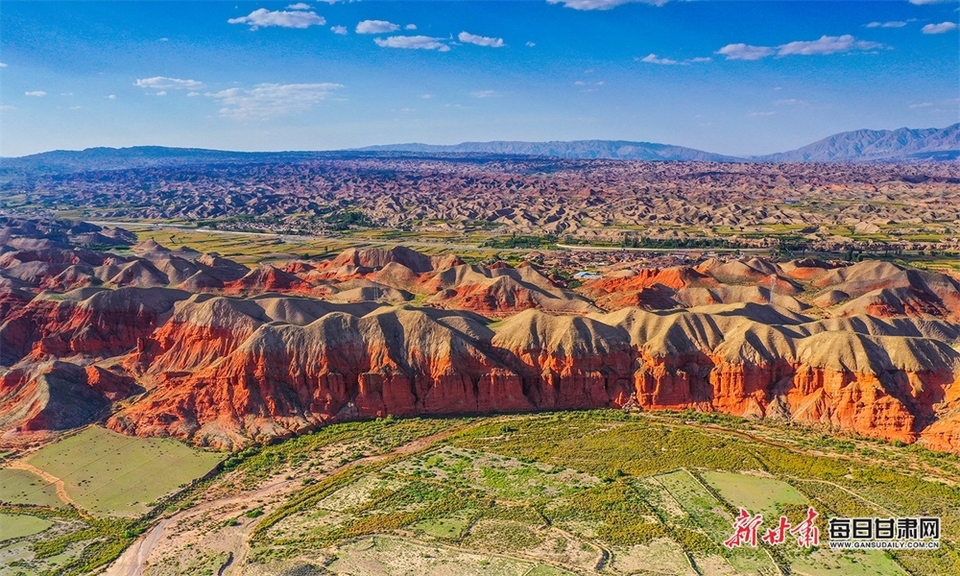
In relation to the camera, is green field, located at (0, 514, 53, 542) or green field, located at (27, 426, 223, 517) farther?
green field, located at (27, 426, 223, 517)

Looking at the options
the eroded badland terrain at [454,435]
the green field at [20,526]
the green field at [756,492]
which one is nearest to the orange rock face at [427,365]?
the eroded badland terrain at [454,435]

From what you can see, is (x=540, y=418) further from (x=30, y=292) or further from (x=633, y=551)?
(x=30, y=292)

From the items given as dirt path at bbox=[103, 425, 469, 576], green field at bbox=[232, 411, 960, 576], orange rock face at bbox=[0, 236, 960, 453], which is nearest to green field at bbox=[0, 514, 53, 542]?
dirt path at bbox=[103, 425, 469, 576]

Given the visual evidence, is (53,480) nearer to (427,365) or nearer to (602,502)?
(427,365)

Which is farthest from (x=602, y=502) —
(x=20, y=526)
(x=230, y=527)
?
(x=20, y=526)

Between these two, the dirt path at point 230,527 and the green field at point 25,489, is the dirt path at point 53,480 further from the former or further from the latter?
the dirt path at point 230,527

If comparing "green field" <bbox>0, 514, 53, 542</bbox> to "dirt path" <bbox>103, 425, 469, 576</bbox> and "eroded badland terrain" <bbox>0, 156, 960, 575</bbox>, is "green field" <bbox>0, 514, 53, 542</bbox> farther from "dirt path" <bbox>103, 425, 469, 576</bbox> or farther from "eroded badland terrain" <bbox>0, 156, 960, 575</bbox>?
"dirt path" <bbox>103, 425, 469, 576</bbox>
